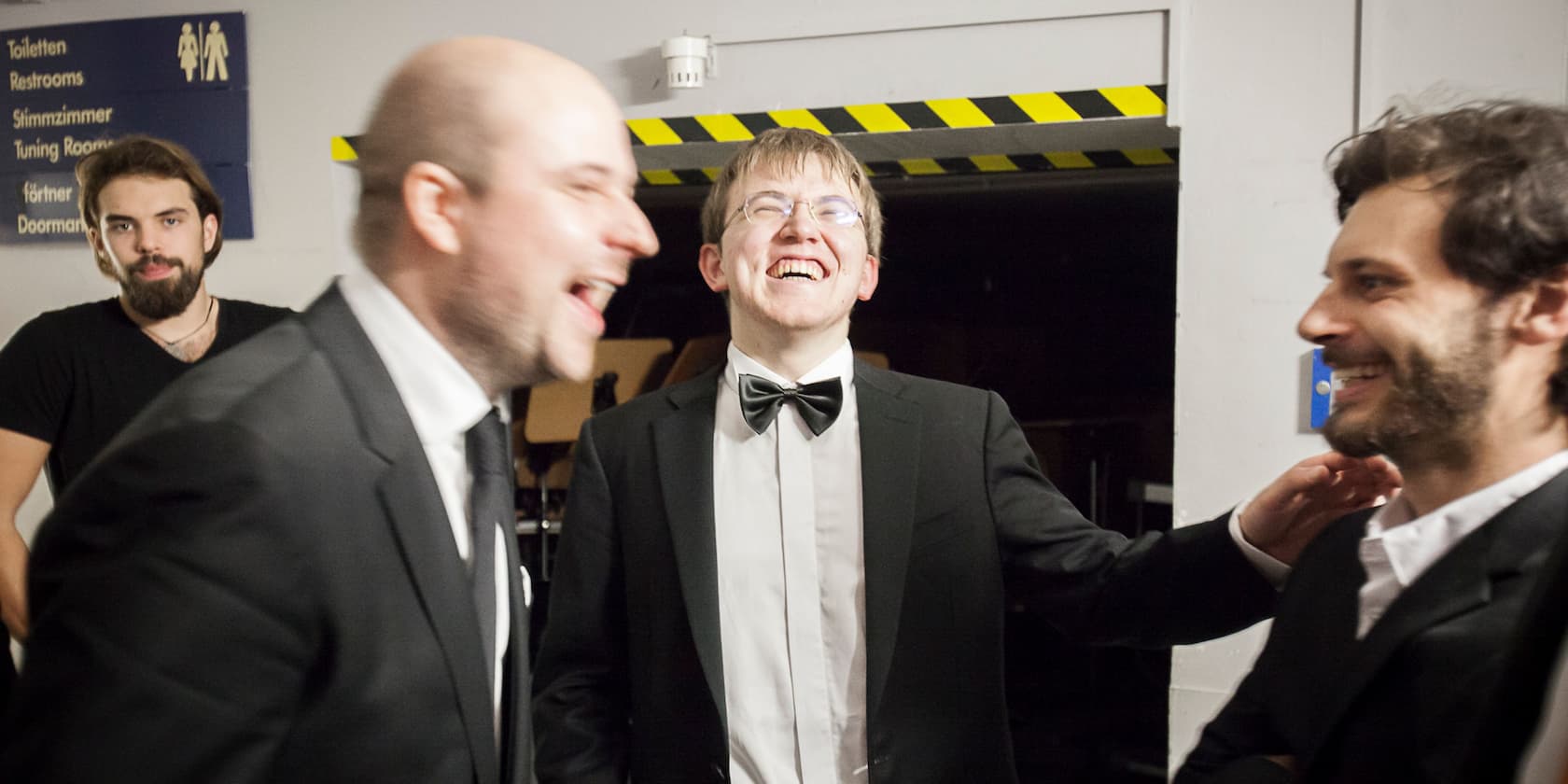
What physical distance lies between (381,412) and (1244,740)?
1.06 meters

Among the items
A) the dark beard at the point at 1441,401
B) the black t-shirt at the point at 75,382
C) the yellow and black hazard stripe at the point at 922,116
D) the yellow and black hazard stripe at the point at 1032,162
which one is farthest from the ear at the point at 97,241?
the dark beard at the point at 1441,401

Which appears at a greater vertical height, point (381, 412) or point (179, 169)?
point (179, 169)

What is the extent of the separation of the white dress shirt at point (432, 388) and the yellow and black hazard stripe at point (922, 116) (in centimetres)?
223

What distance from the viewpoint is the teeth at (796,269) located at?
1868mm

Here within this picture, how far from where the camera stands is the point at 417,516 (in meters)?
1.11

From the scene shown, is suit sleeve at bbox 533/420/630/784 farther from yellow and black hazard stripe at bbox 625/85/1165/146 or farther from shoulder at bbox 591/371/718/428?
yellow and black hazard stripe at bbox 625/85/1165/146

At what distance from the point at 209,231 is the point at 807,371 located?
2.34 meters

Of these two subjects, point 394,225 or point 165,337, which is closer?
point 394,225

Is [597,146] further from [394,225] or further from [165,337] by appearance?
[165,337]

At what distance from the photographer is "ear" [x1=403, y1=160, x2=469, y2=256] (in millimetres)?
1221

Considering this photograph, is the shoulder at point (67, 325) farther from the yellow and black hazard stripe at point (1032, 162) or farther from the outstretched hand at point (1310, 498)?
the outstretched hand at point (1310, 498)

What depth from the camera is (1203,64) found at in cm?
307

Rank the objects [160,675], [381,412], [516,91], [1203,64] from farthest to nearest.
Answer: [1203,64] → [516,91] → [381,412] → [160,675]

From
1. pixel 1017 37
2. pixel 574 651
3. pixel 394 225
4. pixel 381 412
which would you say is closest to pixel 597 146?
pixel 394 225
